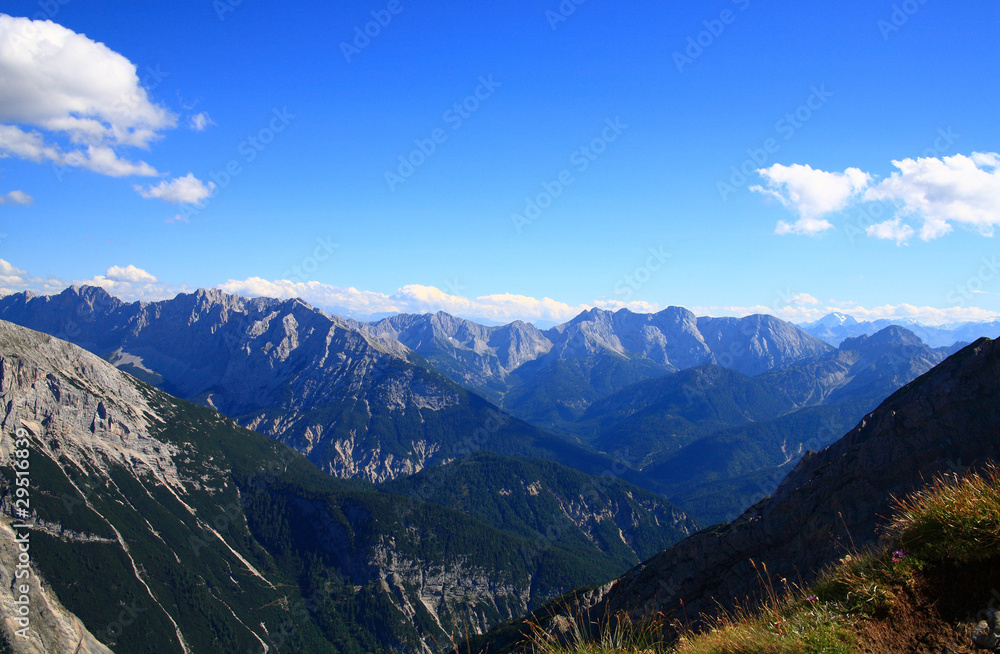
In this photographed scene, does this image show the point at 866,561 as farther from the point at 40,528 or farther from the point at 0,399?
the point at 0,399

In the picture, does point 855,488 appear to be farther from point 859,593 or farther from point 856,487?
point 859,593

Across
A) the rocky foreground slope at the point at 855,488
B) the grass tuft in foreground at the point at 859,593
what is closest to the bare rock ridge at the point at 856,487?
the rocky foreground slope at the point at 855,488

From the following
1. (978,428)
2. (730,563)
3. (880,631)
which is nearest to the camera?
(880,631)

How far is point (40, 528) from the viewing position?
533 feet

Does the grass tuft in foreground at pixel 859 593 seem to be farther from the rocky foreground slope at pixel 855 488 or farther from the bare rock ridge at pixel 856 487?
the rocky foreground slope at pixel 855 488

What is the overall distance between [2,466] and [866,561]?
23480cm

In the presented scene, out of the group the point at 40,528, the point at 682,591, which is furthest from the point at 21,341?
the point at 682,591

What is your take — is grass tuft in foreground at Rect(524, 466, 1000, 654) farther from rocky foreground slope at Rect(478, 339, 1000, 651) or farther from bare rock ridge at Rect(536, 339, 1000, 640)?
rocky foreground slope at Rect(478, 339, 1000, 651)

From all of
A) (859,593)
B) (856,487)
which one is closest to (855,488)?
(856,487)

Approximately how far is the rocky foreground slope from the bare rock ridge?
0.27ft

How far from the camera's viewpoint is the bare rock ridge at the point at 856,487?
1644 inches

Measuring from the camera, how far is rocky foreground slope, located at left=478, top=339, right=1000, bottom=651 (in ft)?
137

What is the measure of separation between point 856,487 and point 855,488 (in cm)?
15

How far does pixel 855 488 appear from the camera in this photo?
4453cm
